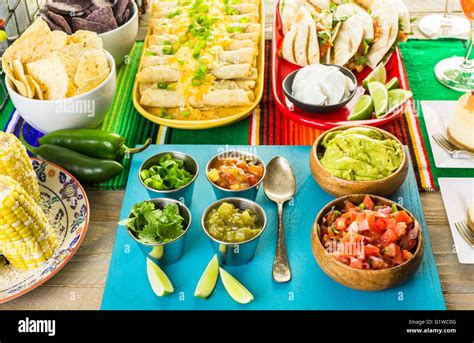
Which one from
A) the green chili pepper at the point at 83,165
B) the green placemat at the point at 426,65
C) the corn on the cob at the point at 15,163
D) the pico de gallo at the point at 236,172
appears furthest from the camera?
the green placemat at the point at 426,65

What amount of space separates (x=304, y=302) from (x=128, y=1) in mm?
2193

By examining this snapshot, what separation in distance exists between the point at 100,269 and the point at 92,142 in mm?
689

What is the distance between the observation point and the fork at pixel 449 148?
280 cm

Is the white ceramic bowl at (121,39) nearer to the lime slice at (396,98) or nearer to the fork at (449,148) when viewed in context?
the lime slice at (396,98)

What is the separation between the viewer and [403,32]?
11.1 feet

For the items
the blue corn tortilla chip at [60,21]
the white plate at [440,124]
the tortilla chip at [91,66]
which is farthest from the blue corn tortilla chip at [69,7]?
the white plate at [440,124]

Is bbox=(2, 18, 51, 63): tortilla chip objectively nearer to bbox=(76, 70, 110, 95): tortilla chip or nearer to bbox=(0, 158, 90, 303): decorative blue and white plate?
bbox=(76, 70, 110, 95): tortilla chip

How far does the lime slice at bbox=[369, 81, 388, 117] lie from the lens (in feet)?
9.71

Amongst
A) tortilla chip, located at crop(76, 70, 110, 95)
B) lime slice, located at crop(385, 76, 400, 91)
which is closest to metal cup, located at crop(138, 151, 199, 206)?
tortilla chip, located at crop(76, 70, 110, 95)

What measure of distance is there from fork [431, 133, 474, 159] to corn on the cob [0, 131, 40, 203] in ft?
6.51

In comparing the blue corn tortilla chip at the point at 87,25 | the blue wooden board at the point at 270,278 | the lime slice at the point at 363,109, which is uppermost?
the blue corn tortilla chip at the point at 87,25

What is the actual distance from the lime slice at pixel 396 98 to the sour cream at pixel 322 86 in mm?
211

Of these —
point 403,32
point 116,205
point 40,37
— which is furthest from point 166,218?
point 403,32

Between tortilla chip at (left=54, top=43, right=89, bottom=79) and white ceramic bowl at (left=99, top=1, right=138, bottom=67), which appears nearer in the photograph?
tortilla chip at (left=54, top=43, right=89, bottom=79)
